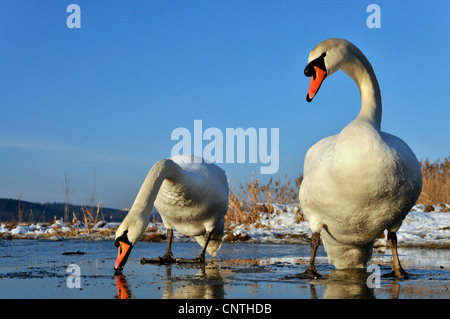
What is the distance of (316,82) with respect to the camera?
241 inches

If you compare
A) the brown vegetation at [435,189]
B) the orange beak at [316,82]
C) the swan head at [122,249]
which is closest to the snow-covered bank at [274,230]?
the brown vegetation at [435,189]

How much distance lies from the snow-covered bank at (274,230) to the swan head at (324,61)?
5.90 meters

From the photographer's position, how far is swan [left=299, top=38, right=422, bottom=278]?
5469 mm

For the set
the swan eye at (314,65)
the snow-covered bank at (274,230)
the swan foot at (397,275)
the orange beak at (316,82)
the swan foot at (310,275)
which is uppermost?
the swan eye at (314,65)

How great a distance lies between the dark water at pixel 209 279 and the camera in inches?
184

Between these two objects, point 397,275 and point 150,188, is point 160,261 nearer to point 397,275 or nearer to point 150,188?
point 150,188

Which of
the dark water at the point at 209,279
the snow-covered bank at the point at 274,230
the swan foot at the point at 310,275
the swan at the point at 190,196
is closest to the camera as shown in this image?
the dark water at the point at 209,279

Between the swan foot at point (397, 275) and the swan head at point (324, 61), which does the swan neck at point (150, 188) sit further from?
the swan foot at point (397, 275)

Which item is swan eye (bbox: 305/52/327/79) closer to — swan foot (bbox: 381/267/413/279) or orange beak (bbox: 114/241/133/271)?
swan foot (bbox: 381/267/413/279)

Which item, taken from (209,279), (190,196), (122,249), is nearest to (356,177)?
(209,279)

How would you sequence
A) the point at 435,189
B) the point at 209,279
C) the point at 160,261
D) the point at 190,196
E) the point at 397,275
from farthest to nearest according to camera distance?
the point at 435,189, the point at 190,196, the point at 160,261, the point at 397,275, the point at 209,279

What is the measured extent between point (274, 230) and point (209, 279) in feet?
28.0
